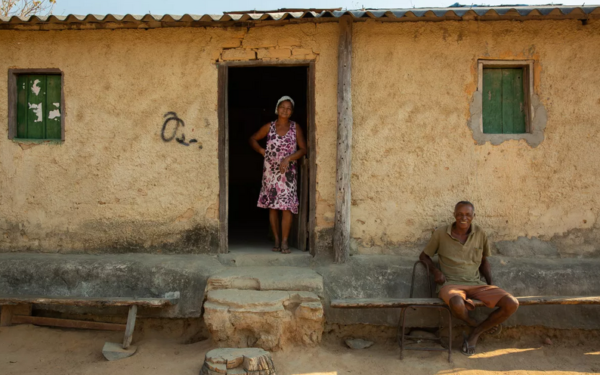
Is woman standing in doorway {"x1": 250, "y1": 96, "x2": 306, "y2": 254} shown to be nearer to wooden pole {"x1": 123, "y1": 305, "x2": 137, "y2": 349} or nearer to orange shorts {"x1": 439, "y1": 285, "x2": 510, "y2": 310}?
wooden pole {"x1": 123, "y1": 305, "x2": 137, "y2": 349}

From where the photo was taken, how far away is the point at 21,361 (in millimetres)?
4285

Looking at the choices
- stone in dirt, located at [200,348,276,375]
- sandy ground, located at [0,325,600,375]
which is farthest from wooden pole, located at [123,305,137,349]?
stone in dirt, located at [200,348,276,375]

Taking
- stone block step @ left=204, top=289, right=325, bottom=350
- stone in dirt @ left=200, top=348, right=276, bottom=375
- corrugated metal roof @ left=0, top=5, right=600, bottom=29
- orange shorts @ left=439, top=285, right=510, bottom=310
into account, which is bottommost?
stone in dirt @ left=200, top=348, right=276, bottom=375

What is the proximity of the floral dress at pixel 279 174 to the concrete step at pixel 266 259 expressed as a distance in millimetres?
506

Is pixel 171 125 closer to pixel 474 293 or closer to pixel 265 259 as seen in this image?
pixel 265 259

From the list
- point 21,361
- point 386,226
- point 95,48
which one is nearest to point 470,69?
point 386,226

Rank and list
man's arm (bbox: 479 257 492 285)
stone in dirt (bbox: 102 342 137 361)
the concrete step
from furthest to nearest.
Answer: the concrete step < man's arm (bbox: 479 257 492 285) < stone in dirt (bbox: 102 342 137 361)

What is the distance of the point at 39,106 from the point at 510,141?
16.0 ft

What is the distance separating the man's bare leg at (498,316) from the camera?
13.2ft

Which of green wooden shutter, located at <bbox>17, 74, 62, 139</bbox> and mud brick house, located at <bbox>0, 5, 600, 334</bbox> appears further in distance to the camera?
green wooden shutter, located at <bbox>17, 74, 62, 139</bbox>

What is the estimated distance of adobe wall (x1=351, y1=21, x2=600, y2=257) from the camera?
4879 millimetres

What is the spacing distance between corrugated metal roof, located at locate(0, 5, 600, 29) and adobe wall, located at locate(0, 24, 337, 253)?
23cm

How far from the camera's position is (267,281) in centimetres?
447

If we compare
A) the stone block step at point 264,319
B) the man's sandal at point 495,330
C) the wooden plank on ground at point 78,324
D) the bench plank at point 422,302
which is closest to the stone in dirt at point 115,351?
the wooden plank on ground at point 78,324
